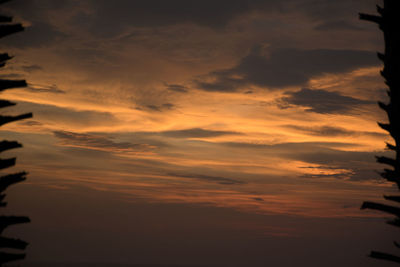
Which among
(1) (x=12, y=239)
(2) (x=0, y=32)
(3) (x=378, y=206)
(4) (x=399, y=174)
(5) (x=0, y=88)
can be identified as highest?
(2) (x=0, y=32)

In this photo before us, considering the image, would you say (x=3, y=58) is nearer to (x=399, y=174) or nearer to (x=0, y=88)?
(x=0, y=88)

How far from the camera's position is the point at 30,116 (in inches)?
469

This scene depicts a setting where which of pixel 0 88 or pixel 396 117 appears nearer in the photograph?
pixel 396 117

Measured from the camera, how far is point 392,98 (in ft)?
36.2

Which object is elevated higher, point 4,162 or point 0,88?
point 0,88

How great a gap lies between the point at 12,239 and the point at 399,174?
10664 millimetres

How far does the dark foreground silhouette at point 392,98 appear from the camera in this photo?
35.7 ft

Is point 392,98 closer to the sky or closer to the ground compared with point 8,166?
closer to the sky

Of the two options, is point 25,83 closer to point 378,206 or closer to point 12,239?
point 12,239

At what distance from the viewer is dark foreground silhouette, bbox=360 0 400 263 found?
35.7 ft

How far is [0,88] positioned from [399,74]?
11.2 m

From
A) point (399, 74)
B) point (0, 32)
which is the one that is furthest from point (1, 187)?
point (399, 74)

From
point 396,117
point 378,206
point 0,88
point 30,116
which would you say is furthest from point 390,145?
point 0,88

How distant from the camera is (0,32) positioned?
39.0 ft
